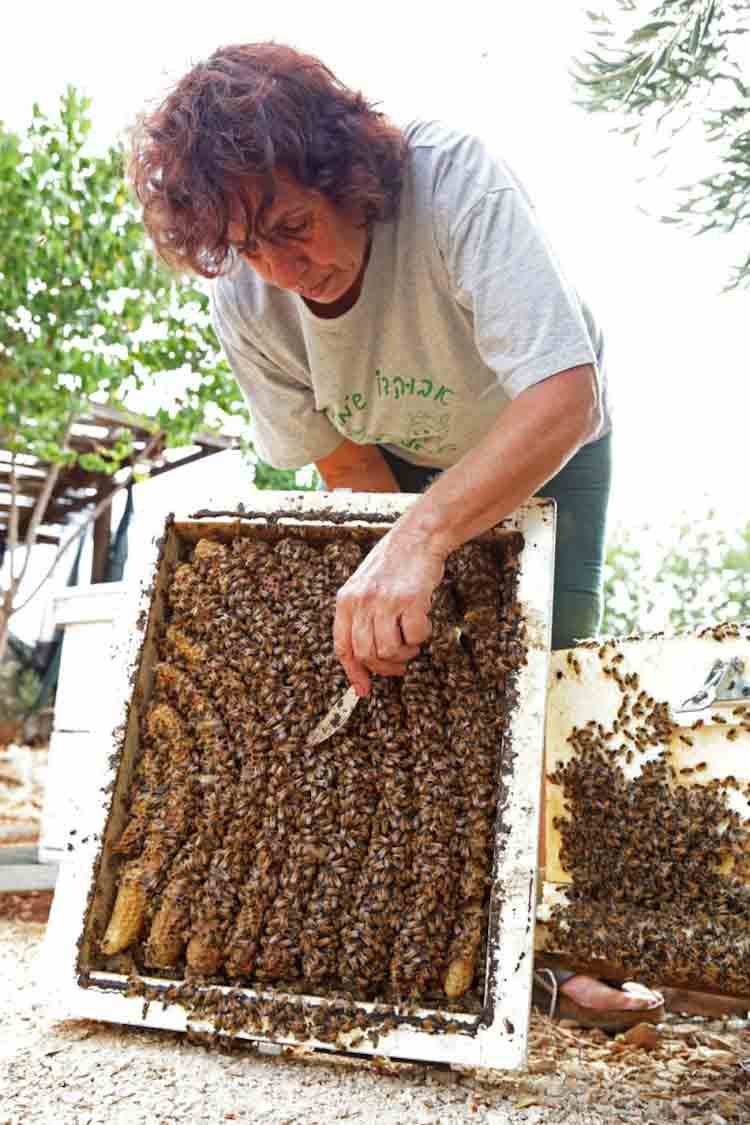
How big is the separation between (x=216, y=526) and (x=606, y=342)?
1014 mm

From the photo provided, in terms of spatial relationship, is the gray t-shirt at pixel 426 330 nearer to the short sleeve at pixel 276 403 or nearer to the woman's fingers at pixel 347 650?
the short sleeve at pixel 276 403

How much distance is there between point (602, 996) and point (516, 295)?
1.75 metres

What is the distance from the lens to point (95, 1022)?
6.75 feet

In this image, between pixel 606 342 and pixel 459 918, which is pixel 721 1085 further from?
pixel 606 342

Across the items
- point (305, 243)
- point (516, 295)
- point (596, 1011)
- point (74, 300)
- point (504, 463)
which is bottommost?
point (596, 1011)

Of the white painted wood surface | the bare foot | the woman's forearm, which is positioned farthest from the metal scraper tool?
the bare foot

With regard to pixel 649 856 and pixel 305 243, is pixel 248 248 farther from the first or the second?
pixel 649 856

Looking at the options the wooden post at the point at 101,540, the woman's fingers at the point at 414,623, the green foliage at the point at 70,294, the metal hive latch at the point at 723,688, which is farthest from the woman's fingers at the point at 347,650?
the wooden post at the point at 101,540

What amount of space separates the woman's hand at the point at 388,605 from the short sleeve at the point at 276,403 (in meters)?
0.93

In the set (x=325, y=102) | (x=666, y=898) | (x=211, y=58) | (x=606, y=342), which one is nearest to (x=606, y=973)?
(x=666, y=898)

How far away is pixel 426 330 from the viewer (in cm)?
239

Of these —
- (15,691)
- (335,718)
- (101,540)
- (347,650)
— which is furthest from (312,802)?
(15,691)

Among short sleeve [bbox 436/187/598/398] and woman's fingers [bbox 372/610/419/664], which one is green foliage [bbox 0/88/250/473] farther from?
woman's fingers [bbox 372/610/419/664]

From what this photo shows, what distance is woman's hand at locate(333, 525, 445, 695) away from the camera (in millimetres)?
1899
